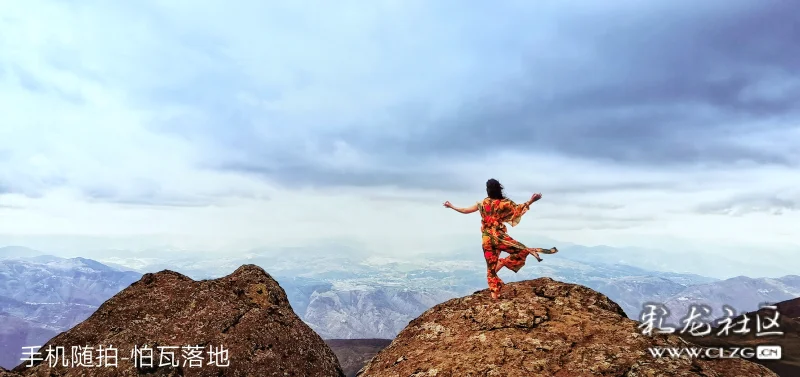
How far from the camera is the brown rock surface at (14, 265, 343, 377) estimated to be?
16.4 m

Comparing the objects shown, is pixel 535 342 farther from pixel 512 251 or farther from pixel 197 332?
pixel 197 332

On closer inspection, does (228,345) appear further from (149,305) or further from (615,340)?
(615,340)

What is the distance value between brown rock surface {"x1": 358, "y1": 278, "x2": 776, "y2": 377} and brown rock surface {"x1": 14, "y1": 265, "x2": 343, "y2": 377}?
375cm

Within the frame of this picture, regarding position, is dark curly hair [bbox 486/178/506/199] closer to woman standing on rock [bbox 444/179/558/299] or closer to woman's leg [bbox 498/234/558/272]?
woman standing on rock [bbox 444/179/558/299]

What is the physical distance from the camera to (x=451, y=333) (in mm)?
15141

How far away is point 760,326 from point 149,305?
78.9 ft

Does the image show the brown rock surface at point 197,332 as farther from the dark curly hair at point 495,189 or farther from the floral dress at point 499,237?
the dark curly hair at point 495,189

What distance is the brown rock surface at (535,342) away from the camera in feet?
40.3

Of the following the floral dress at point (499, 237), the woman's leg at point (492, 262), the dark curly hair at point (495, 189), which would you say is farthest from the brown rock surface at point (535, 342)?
the dark curly hair at point (495, 189)

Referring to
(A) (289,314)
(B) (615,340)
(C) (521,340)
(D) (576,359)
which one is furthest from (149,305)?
(B) (615,340)

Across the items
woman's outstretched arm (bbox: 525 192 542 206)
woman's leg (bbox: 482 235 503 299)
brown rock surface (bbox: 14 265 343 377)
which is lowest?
brown rock surface (bbox: 14 265 343 377)

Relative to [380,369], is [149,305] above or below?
above

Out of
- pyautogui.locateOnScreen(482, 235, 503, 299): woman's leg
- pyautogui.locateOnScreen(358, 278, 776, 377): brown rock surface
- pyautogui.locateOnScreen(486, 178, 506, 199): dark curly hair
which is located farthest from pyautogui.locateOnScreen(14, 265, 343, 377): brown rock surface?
pyautogui.locateOnScreen(486, 178, 506, 199): dark curly hair

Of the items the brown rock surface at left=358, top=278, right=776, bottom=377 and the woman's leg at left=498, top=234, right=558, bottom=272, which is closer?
the brown rock surface at left=358, top=278, right=776, bottom=377
